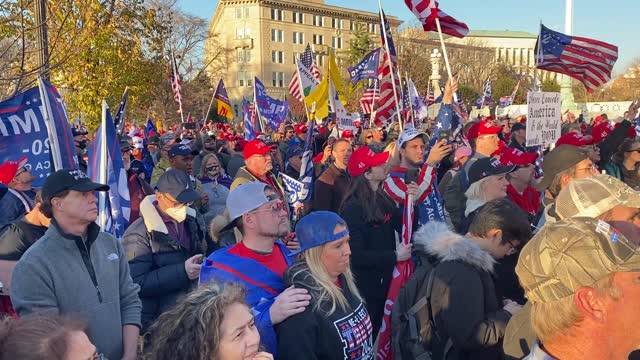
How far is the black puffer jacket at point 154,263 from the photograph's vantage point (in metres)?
4.51

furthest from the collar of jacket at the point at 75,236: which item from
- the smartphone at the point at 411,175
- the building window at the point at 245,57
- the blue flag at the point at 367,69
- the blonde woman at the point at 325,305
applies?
the building window at the point at 245,57

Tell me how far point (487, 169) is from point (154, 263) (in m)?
3.21

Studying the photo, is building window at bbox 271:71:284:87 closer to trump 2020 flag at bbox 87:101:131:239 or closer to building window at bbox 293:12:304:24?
building window at bbox 293:12:304:24

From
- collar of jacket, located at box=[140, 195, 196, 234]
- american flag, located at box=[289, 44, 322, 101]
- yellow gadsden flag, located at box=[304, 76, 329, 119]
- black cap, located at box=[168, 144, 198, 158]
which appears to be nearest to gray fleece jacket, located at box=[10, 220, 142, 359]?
collar of jacket, located at box=[140, 195, 196, 234]

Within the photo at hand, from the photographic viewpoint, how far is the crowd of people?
76.4 inches

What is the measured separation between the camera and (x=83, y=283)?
3711mm

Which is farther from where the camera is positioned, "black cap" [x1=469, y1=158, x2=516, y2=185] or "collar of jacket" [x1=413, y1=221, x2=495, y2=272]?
"black cap" [x1=469, y1=158, x2=516, y2=185]

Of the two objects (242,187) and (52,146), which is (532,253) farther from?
(52,146)

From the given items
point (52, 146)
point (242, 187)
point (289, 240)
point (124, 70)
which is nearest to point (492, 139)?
point (289, 240)

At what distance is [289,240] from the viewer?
5.45 metres

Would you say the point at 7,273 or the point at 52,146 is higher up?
the point at 52,146

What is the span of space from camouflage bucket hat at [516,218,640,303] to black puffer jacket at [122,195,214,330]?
3064mm

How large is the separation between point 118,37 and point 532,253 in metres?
18.5

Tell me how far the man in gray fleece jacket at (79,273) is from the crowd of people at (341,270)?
10 mm
